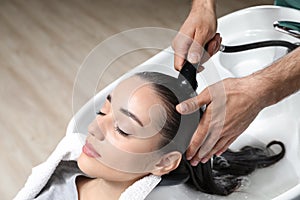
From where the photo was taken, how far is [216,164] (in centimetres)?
124

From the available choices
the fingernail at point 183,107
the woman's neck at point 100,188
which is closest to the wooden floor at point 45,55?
the woman's neck at point 100,188

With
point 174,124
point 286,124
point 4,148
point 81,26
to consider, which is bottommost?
point 4,148

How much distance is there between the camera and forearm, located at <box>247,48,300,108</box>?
3.42ft

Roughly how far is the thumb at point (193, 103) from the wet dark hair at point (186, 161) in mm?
22

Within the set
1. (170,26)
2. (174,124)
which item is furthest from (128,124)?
(170,26)

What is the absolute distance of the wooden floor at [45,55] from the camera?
5.81ft

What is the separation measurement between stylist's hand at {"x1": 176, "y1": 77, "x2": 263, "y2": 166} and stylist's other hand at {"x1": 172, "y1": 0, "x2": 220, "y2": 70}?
0.09m

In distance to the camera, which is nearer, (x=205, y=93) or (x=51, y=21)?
(x=205, y=93)

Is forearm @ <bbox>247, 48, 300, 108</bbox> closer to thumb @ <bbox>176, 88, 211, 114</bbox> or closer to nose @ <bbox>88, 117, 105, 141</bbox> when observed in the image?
thumb @ <bbox>176, 88, 211, 114</bbox>

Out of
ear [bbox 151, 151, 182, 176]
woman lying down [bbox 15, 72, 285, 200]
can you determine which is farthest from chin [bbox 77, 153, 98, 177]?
ear [bbox 151, 151, 182, 176]

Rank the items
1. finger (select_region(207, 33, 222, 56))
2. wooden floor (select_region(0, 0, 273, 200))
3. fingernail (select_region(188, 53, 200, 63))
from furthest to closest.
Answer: wooden floor (select_region(0, 0, 273, 200)), finger (select_region(207, 33, 222, 56)), fingernail (select_region(188, 53, 200, 63))

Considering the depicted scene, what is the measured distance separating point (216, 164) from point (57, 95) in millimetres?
837

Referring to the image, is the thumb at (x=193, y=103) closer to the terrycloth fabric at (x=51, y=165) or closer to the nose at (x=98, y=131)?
the nose at (x=98, y=131)

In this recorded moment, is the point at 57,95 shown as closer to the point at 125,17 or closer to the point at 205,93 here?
the point at 125,17
